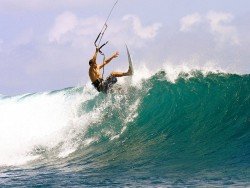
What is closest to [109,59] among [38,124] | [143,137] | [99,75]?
[99,75]

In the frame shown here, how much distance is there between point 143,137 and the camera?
12.2 metres

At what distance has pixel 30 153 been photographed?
13109mm

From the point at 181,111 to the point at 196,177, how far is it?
6.10 meters

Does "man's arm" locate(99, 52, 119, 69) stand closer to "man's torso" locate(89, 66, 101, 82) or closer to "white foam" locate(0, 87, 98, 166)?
"man's torso" locate(89, 66, 101, 82)

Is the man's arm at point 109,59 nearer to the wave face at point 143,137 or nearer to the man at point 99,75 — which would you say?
the man at point 99,75

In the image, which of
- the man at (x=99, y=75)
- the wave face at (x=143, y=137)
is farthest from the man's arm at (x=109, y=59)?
the wave face at (x=143, y=137)

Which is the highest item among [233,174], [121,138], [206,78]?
[206,78]

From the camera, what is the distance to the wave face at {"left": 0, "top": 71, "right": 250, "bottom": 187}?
837cm

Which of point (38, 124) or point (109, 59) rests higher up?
point (109, 59)

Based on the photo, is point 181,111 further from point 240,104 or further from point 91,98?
point 91,98

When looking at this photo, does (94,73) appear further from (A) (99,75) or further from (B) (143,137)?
(B) (143,137)

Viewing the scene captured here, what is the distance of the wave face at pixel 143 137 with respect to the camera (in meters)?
8.37

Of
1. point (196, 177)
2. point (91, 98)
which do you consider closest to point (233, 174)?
point (196, 177)

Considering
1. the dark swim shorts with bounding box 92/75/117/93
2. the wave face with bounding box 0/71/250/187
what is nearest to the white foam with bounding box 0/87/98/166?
the wave face with bounding box 0/71/250/187
